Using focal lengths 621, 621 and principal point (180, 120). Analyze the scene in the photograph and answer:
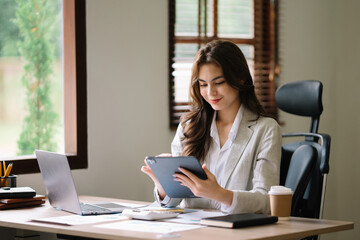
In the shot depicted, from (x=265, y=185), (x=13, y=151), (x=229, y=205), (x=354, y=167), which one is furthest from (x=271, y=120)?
(x=354, y=167)

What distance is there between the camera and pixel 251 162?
278cm

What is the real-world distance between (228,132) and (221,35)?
1.46 m

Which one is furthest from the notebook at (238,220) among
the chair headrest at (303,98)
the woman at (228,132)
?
the chair headrest at (303,98)

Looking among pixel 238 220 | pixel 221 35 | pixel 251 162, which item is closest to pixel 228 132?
pixel 251 162

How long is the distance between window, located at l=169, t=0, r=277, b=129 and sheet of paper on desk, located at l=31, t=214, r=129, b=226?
4.68 ft

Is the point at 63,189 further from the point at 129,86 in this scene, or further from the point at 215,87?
the point at 129,86

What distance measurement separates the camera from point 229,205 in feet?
8.29

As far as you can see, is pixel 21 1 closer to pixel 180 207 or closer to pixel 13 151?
pixel 13 151

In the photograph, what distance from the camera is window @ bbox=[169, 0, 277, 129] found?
13.0 feet

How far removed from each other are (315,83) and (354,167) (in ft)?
5.85

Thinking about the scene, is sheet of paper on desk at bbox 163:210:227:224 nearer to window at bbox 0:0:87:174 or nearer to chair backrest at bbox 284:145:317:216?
chair backrest at bbox 284:145:317:216

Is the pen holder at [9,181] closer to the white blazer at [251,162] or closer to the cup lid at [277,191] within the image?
the white blazer at [251,162]

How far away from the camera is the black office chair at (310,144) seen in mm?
2912

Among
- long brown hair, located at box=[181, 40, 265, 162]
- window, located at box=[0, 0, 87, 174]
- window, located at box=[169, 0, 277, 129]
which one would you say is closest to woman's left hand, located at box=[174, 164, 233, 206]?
long brown hair, located at box=[181, 40, 265, 162]
